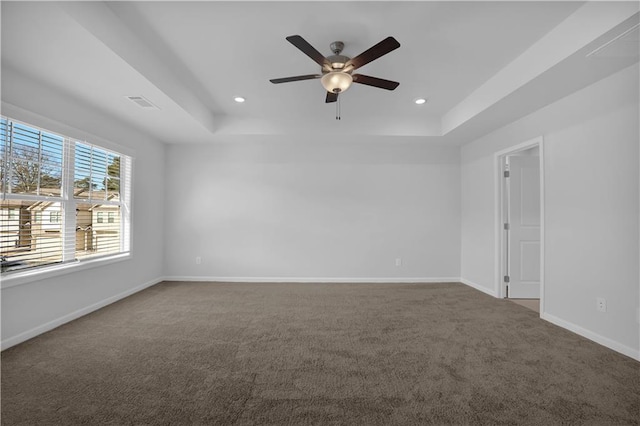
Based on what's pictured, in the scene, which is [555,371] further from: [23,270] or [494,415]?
[23,270]

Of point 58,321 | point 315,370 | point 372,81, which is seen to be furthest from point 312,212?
point 58,321

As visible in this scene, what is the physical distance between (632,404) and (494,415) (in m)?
0.93

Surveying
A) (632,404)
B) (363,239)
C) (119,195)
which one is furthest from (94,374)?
(363,239)

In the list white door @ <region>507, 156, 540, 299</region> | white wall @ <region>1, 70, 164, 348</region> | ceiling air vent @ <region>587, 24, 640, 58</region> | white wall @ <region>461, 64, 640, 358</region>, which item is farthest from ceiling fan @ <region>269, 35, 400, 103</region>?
white door @ <region>507, 156, 540, 299</region>

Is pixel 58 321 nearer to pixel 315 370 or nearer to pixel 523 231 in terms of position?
pixel 315 370

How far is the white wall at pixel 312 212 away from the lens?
197 inches

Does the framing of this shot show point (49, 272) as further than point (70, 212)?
No

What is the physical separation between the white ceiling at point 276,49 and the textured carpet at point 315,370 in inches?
95.5

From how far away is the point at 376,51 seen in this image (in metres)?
2.14

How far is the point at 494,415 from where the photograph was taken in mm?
1655

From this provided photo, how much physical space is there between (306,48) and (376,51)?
531 millimetres

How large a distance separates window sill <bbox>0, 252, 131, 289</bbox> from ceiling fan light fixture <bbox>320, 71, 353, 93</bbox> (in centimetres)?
325

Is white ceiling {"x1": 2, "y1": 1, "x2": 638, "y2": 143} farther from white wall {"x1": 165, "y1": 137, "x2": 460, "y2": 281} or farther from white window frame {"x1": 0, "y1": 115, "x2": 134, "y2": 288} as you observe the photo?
white wall {"x1": 165, "y1": 137, "x2": 460, "y2": 281}

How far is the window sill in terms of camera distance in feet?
8.06
